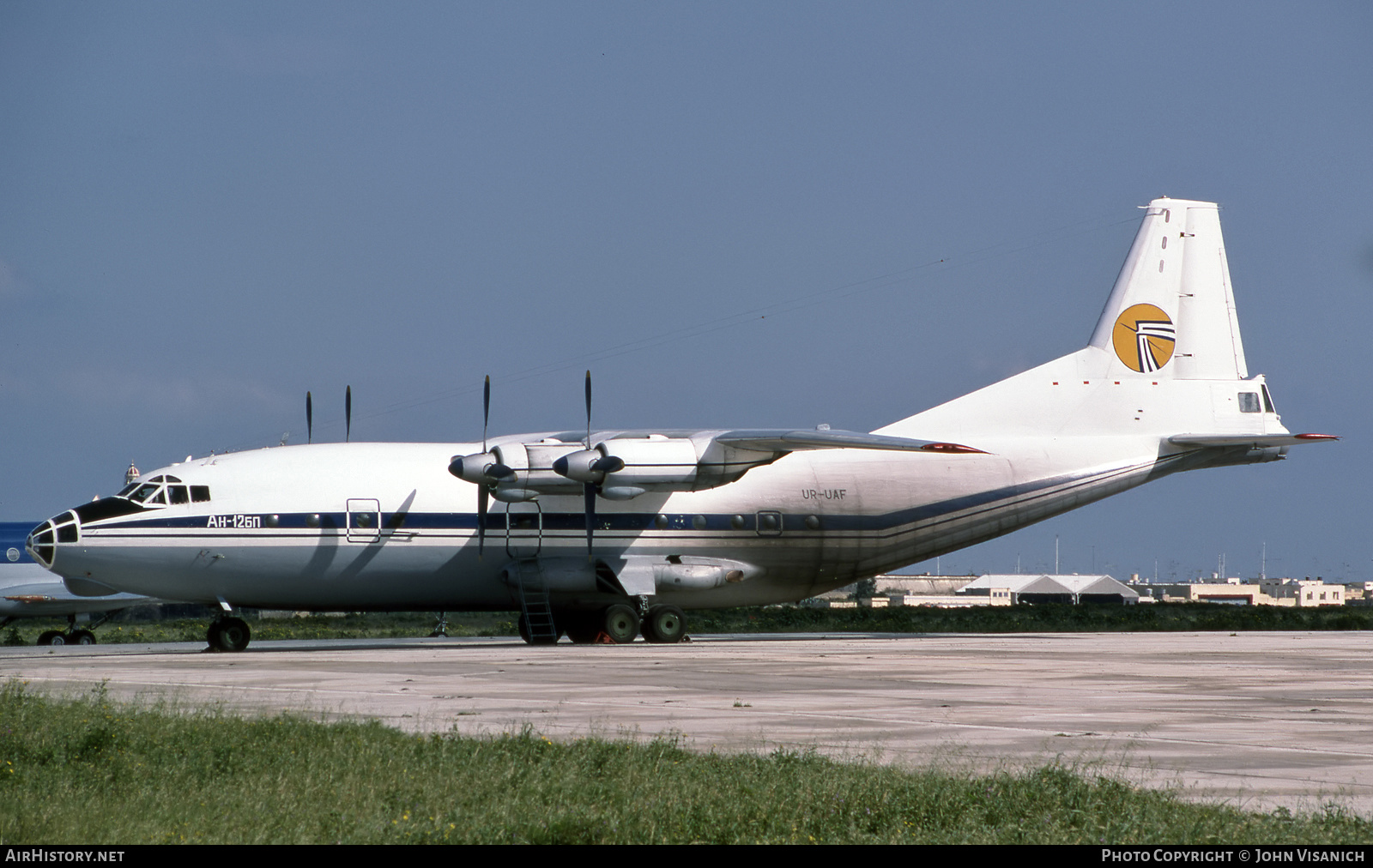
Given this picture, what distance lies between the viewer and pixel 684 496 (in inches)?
1283

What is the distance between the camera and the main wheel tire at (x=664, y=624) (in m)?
31.6

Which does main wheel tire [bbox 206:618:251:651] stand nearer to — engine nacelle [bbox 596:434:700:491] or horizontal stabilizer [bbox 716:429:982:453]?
engine nacelle [bbox 596:434:700:491]

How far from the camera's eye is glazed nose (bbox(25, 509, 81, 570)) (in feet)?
91.4

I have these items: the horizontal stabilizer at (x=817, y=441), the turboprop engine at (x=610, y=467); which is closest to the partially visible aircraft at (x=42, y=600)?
the turboprop engine at (x=610, y=467)

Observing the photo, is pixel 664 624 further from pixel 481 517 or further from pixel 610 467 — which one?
pixel 481 517

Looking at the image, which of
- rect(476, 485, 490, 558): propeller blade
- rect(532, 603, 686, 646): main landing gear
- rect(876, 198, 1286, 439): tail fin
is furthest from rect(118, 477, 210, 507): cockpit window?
rect(876, 198, 1286, 439): tail fin

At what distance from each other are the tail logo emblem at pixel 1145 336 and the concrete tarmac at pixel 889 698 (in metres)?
10.4

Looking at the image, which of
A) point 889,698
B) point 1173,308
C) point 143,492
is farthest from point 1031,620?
point 889,698

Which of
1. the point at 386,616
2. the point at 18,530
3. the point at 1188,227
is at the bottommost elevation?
the point at 386,616

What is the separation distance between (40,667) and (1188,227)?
3115cm

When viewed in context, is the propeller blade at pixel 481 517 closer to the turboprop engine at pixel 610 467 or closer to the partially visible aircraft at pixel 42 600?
the turboprop engine at pixel 610 467
